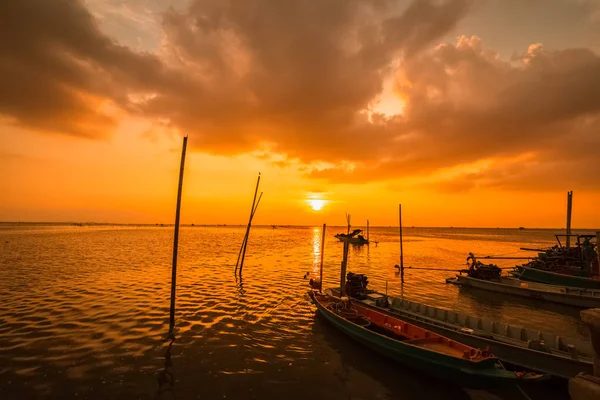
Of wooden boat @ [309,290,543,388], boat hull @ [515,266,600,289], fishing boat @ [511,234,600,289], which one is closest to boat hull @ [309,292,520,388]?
wooden boat @ [309,290,543,388]

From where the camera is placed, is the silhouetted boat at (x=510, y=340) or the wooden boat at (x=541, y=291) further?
the wooden boat at (x=541, y=291)

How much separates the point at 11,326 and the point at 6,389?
755cm

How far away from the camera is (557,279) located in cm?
2828

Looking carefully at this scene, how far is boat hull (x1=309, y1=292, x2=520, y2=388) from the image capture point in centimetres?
1030

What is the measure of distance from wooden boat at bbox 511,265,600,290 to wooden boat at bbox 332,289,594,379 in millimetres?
17200

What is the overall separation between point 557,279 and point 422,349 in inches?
1017

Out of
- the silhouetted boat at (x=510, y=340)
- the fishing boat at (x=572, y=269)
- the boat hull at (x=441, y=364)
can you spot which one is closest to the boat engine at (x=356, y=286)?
the silhouetted boat at (x=510, y=340)

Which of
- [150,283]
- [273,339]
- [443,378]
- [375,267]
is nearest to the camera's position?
[443,378]

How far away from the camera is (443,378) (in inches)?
450

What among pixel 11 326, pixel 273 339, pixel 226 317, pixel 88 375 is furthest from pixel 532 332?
pixel 11 326

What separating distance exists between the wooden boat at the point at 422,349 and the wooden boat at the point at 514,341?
1293 mm

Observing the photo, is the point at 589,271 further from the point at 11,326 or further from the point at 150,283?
the point at 11,326

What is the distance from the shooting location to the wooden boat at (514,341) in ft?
37.0

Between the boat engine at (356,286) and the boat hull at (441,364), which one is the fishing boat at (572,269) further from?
the boat hull at (441,364)
